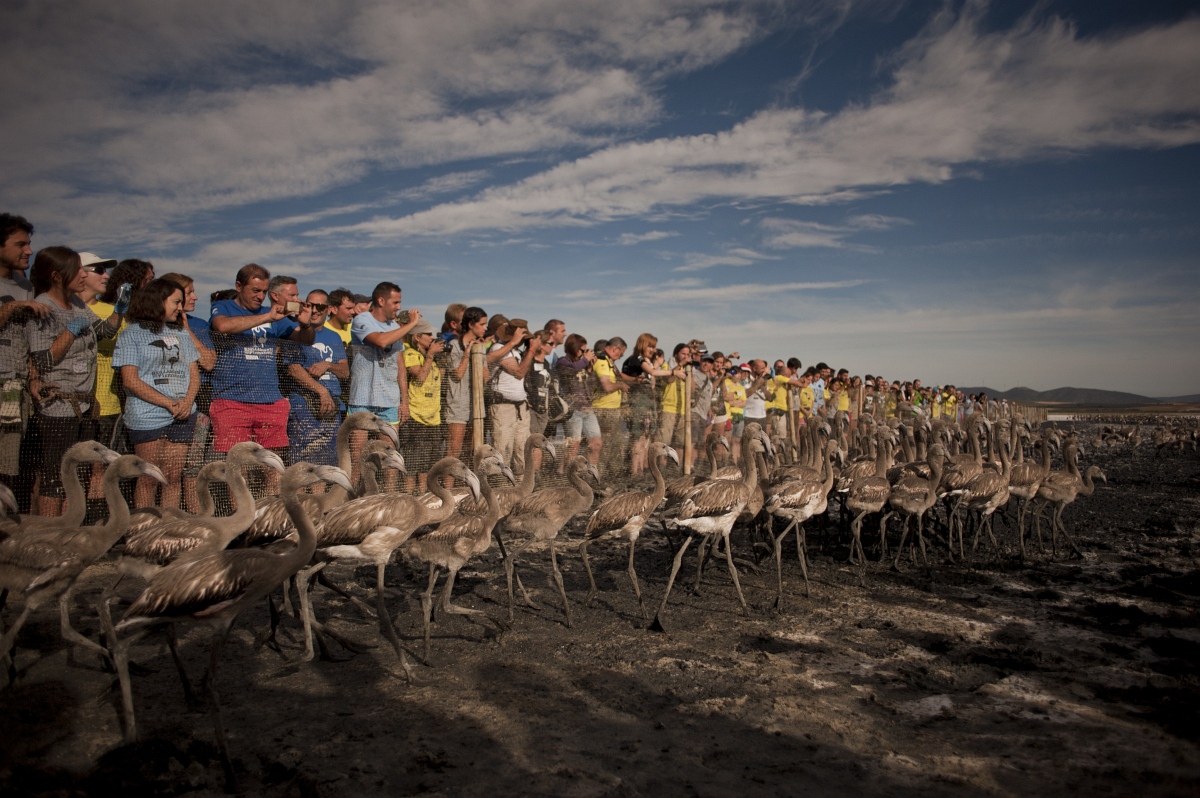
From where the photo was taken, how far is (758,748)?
410 centimetres

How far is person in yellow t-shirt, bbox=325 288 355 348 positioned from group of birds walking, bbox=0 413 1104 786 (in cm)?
203

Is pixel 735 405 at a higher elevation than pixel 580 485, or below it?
higher

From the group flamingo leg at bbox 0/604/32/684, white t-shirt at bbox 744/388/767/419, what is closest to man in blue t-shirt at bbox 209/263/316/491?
flamingo leg at bbox 0/604/32/684

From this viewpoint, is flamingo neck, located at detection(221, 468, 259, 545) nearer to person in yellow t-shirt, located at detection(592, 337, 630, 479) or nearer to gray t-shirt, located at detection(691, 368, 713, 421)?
person in yellow t-shirt, located at detection(592, 337, 630, 479)

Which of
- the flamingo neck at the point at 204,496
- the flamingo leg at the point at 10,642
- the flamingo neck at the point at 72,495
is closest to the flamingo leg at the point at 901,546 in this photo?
the flamingo neck at the point at 204,496

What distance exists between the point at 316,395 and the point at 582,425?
4835 mm

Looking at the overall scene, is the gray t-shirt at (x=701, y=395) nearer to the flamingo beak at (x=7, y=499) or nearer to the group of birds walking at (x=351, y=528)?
the group of birds walking at (x=351, y=528)

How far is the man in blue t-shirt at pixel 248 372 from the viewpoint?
24.6 feet

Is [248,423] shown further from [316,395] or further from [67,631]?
[67,631]

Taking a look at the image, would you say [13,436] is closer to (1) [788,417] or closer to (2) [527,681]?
(2) [527,681]

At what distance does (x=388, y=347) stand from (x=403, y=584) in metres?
2.92

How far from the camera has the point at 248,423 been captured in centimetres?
761

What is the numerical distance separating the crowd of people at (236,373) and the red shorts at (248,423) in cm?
1

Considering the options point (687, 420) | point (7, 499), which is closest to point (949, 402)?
point (687, 420)
